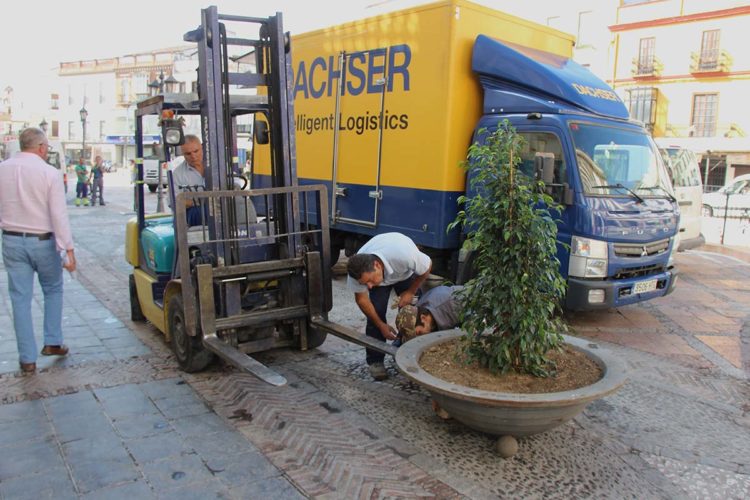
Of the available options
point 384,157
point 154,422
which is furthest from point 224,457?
point 384,157

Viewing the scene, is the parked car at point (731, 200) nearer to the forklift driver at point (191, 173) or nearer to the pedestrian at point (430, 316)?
the pedestrian at point (430, 316)

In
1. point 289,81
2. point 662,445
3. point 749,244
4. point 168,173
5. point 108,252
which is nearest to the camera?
point 662,445

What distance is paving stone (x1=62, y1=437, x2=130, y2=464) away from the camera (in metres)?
3.68

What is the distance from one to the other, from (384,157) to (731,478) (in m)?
5.23

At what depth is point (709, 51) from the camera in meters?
31.8

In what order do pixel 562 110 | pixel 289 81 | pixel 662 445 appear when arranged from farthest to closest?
pixel 562 110
pixel 289 81
pixel 662 445

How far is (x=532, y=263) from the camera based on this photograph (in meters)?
3.82

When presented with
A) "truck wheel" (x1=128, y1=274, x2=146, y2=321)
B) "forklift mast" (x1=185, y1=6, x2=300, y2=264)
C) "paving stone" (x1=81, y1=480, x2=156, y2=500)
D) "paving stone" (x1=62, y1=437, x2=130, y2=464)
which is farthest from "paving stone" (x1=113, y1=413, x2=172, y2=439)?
"truck wheel" (x1=128, y1=274, x2=146, y2=321)

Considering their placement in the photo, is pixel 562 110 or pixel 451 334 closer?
pixel 451 334

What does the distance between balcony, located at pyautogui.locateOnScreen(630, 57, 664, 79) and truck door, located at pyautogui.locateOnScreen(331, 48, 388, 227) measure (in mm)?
30920

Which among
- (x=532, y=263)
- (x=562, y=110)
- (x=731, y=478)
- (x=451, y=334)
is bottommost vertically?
(x=731, y=478)

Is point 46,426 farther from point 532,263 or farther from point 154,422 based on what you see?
point 532,263

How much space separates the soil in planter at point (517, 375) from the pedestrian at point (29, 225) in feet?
10.1

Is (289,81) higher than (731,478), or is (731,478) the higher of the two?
(289,81)
